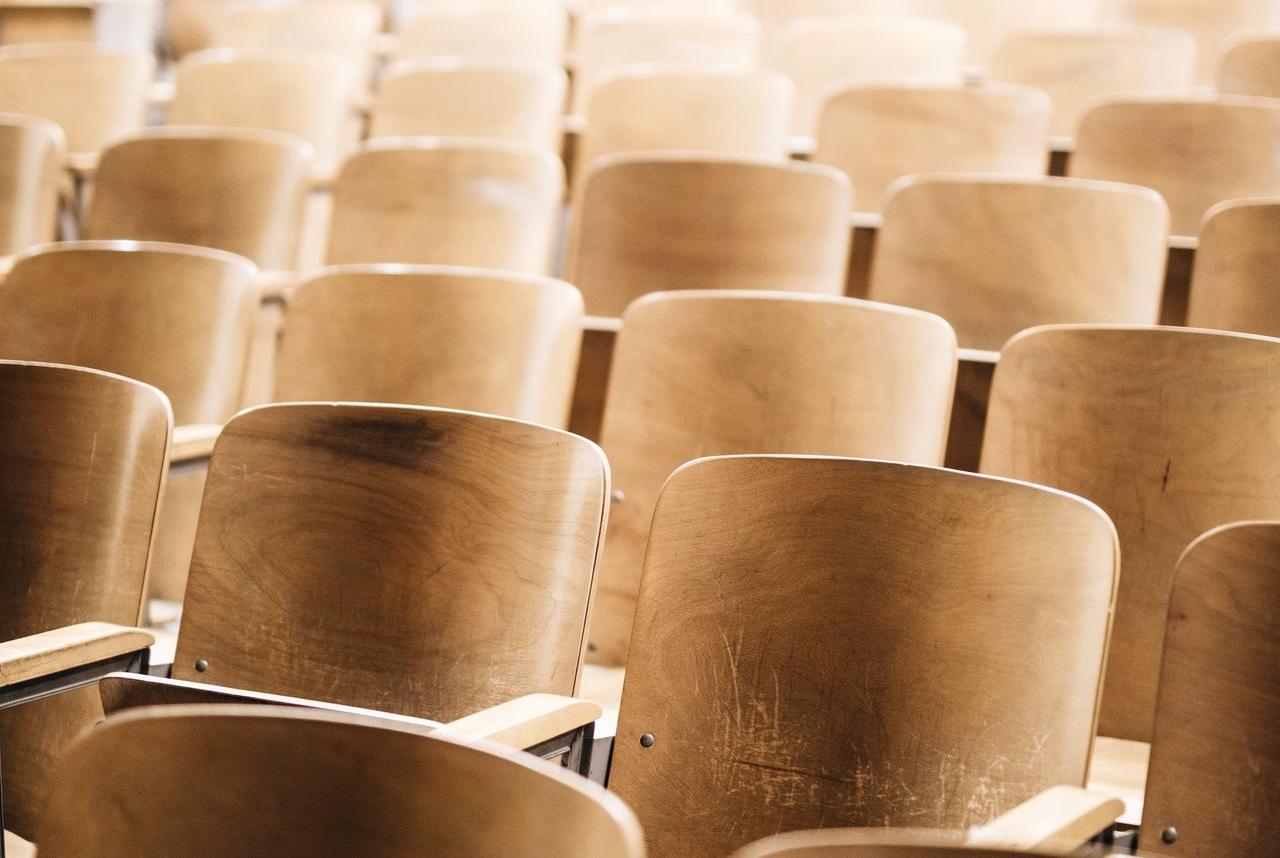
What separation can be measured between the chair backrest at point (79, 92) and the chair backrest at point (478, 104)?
8.2 inches

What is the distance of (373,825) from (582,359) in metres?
0.50

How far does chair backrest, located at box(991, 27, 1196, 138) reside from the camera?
1069mm

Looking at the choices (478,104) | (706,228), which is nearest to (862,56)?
(478,104)

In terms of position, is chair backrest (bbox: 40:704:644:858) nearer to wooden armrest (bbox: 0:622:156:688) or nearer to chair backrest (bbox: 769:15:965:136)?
wooden armrest (bbox: 0:622:156:688)

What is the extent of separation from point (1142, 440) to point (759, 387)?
15cm

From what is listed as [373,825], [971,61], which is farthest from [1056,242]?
[971,61]

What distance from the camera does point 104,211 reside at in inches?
35.9

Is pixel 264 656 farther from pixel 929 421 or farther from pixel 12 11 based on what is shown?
pixel 12 11

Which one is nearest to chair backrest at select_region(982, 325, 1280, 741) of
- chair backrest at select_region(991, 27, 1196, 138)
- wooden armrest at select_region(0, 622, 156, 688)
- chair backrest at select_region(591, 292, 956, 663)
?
chair backrest at select_region(591, 292, 956, 663)

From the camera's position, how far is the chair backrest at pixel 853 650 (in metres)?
0.41

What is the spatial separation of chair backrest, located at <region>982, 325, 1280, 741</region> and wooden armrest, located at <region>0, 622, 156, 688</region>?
0.31m

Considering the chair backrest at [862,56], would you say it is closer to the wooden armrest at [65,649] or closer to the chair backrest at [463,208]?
the chair backrest at [463,208]

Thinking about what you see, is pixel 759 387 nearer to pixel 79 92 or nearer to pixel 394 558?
pixel 394 558

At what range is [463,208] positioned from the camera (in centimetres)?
86
